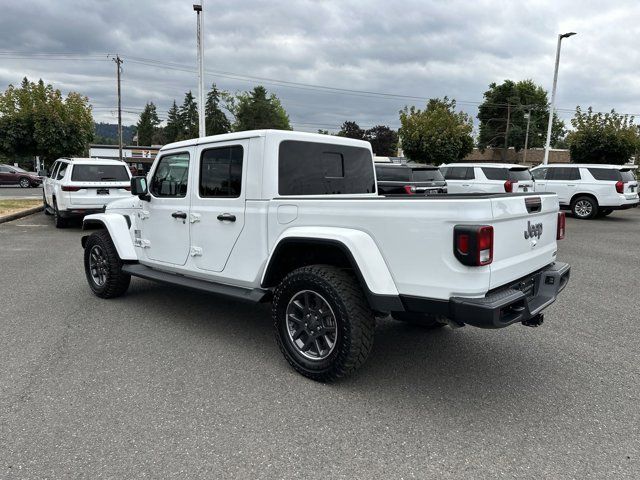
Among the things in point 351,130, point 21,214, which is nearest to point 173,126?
point 351,130

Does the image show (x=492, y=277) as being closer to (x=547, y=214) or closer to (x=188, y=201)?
(x=547, y=214)

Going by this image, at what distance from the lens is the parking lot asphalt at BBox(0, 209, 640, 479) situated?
263cm

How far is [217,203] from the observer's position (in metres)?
4.33

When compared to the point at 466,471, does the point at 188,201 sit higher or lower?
higher

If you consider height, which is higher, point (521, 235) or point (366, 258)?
point (521, 235)

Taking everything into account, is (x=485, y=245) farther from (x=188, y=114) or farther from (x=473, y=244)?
(x=188, y=114)

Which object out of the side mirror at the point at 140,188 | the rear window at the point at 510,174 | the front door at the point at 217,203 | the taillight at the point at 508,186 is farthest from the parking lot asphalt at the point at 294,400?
the rear window at the point at 510,174

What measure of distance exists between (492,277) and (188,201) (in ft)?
9.64

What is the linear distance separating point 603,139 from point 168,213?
25.5 meters

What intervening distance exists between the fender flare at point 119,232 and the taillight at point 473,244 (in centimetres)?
390

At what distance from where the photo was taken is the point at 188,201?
4672mm

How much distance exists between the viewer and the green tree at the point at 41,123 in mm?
19531

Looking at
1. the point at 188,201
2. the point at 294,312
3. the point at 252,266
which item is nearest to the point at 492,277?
the point at 294,312

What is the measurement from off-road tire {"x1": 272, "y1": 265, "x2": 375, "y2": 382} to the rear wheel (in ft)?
47.1
